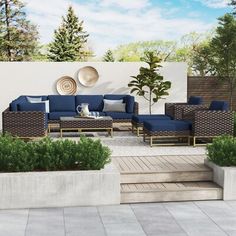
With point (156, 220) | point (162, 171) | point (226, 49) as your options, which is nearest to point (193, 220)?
point (156, 220)

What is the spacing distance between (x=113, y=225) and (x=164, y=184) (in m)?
1.47

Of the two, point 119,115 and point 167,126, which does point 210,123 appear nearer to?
point 167,126

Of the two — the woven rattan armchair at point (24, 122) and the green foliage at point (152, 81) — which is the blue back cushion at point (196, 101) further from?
the woven rattan armchair at point (24, 122)

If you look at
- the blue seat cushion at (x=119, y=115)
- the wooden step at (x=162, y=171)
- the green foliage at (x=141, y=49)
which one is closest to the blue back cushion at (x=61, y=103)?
the blue seat cushion at (x=119, y=115)

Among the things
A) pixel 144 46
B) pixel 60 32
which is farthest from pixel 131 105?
pixel 144 46

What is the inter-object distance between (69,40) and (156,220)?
22682 mm

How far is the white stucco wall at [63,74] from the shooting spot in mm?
13109

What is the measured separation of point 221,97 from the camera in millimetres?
15617

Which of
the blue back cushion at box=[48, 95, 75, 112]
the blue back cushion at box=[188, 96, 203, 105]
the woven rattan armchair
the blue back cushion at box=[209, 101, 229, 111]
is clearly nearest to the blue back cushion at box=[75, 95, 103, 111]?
the blue back cushion at box=[48, 95, 75, 112]

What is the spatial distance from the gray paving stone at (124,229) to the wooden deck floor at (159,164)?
1329 mm

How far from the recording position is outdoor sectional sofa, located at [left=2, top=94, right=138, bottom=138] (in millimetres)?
8766

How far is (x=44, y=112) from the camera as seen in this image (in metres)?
8.94

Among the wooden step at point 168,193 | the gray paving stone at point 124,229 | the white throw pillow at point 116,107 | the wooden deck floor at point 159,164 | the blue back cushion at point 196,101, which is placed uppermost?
the blue back cushion at point 196,101

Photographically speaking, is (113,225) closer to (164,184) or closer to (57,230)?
(57,230)
